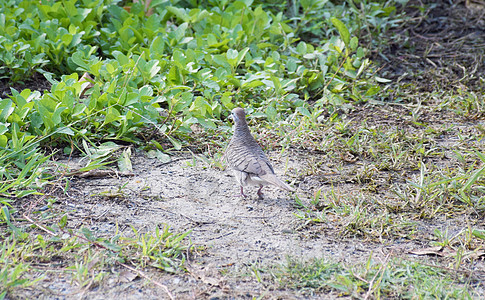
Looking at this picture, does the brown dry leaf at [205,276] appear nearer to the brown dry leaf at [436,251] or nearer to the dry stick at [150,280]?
the dry stick at [150,280]

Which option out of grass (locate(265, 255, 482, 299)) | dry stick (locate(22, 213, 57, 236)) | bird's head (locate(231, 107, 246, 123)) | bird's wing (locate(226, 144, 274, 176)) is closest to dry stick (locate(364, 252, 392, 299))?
grass (locate(265, 255, 482, 299))

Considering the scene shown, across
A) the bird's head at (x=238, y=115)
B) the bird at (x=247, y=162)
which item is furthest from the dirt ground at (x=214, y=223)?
the bird's head at (x=238, y=115)

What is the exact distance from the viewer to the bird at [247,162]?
12.0ft

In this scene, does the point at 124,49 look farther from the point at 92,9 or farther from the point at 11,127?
the point at 11,127

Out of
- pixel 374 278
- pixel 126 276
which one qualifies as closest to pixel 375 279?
pixel 374 278

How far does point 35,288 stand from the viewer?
280cm

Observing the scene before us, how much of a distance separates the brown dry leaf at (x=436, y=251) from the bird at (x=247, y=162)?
88cm

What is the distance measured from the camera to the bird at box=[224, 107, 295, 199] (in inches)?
144

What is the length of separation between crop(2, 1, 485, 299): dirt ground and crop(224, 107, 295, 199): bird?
0.72 feet

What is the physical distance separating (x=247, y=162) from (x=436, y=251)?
Answer: 138cm

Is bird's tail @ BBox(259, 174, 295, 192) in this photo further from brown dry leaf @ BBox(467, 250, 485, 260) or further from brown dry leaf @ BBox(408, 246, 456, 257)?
brown dry leaf @ BBox(467, 250, 485, 260)

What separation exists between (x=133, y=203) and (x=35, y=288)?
40.3 inches

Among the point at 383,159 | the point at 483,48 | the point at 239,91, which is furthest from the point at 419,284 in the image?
the point at 483,48

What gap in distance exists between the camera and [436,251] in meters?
3.31
